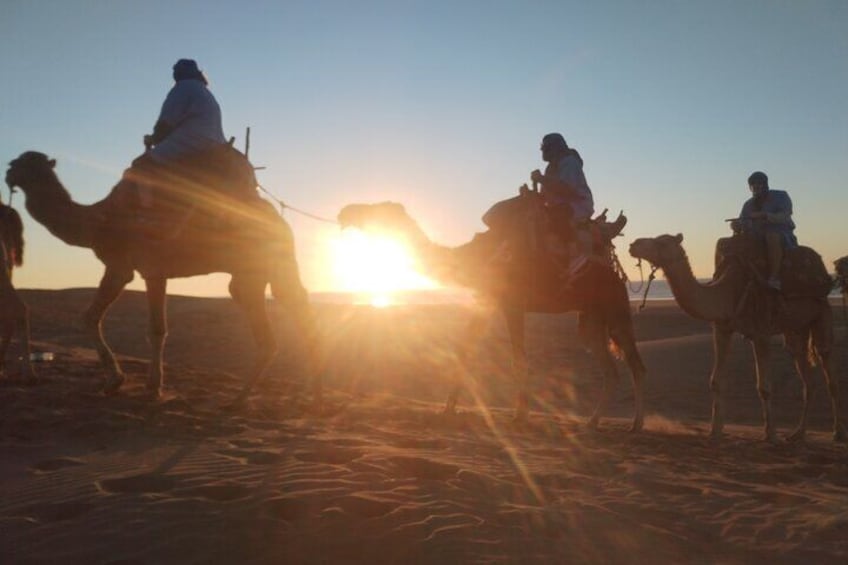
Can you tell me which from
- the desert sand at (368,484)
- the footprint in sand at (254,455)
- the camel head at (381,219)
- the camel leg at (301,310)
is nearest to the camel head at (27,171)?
the desert sand at (368,484)

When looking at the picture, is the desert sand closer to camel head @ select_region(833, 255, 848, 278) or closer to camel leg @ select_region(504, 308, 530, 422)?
camel leg @ select_region(504, 308, 530, 422)

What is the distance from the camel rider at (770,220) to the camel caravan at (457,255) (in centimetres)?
2

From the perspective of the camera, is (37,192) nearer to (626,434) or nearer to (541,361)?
(626,434)

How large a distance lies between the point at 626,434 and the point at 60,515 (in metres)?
6.38

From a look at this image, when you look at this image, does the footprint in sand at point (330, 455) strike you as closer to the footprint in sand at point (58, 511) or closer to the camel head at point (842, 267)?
the footprint in sand at point (58, 511)

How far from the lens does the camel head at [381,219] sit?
26.2 ft

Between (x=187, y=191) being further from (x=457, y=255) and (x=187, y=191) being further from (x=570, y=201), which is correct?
(x=570, y=201)

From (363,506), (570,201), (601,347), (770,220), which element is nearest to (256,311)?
(570,201)

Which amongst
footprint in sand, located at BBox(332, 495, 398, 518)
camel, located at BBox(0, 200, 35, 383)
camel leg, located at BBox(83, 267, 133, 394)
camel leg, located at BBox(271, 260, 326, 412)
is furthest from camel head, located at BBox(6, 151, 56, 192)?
footprint in sand, located at BBox(332, 495, 398, 518)

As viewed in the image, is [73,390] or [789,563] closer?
[789,563]

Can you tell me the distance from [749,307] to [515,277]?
3.20 m

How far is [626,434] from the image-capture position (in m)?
8.01

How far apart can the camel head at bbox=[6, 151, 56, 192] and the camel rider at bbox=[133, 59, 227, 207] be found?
0.92 metres

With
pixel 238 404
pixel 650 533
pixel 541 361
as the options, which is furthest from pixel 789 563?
pixel 541 361
